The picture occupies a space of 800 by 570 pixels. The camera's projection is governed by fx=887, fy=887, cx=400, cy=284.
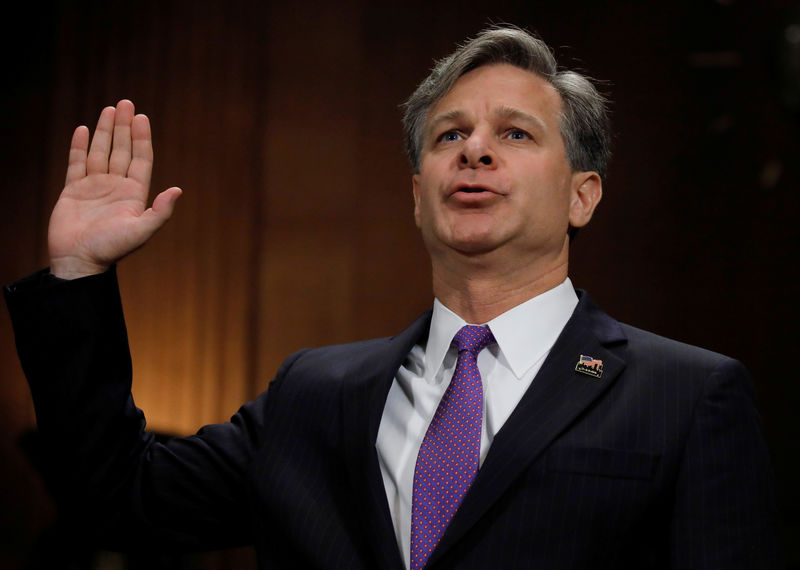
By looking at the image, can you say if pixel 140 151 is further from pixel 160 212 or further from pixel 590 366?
pixel 590 366

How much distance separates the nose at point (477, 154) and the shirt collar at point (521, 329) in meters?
0.23

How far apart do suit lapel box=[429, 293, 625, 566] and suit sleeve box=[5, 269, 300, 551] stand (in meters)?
0.43

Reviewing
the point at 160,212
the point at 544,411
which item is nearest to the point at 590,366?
the point at 544,411

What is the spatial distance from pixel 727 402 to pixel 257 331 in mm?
1643

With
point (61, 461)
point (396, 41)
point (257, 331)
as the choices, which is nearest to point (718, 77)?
point (396, 41)

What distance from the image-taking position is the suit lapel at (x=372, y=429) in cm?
116

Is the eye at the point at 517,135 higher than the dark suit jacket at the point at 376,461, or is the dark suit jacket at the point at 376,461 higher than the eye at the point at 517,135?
the eye at the point at 517,135

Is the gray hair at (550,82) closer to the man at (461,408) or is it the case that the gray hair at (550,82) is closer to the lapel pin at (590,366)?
the man at (461,408)

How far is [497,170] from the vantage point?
1380 millimetres

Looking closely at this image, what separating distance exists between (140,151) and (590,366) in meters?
0.74

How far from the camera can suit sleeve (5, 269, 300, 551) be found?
1.22 metres

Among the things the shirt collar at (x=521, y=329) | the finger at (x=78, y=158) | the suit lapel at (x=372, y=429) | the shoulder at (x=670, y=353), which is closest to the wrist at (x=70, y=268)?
the finger at (x=78, y=158)

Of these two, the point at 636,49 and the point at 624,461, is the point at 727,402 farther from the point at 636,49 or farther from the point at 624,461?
the point at 636,49

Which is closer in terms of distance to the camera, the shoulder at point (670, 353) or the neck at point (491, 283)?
the shoulder at point (670, 353)
